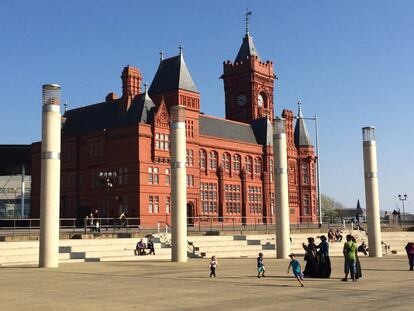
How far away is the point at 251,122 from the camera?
273 feet

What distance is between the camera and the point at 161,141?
59.7m

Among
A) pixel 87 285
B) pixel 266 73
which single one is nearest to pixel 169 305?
pixel 87 285

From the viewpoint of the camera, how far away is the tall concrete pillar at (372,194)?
1426 inches

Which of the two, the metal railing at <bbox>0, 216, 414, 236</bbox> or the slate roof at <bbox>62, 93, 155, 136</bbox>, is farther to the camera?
the slate roof at <bbox>62, 93, 155, 136</bbox>

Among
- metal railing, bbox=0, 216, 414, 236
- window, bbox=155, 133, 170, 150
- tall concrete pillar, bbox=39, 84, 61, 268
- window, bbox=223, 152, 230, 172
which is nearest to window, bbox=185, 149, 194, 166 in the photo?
window, bbox=155, 133, 170, 150

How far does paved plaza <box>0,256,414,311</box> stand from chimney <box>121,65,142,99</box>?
140ft

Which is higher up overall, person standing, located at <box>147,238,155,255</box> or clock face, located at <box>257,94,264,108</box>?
clock face, located at <box>257,94,264,108</box>

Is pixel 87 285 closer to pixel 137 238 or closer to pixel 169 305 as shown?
pixel 169 305

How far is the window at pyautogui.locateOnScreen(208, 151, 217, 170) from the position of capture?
225 ft

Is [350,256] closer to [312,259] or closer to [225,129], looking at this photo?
[312,259]

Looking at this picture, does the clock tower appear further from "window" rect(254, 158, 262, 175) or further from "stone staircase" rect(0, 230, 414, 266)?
"stone staircase" rect(0, 230, 414, 266)

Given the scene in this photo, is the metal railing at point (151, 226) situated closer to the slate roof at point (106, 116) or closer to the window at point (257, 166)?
the window at point (257, 166)

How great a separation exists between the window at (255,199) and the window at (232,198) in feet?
7.64

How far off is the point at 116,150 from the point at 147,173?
15.7ft
